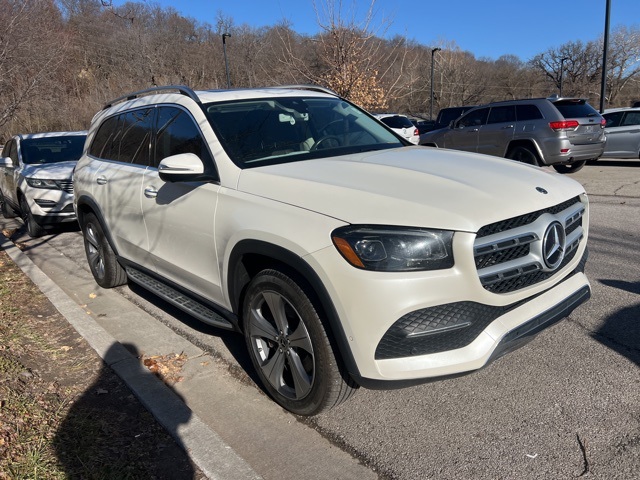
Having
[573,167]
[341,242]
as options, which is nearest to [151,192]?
[341,242]

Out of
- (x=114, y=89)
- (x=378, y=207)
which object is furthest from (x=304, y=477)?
(x=114, y=89)

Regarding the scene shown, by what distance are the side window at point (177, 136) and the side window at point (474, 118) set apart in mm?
10224

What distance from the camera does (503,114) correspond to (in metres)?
12.2

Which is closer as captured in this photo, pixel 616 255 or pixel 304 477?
pixel 304 477

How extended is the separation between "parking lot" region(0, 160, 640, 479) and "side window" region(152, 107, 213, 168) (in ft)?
4.90

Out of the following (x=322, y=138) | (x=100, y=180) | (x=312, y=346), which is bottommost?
(x=312, y=346)

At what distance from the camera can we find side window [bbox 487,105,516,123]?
11.9m

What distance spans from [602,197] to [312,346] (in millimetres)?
8104

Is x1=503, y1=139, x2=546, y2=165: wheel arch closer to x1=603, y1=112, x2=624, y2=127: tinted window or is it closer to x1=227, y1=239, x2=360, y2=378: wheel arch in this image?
x1=603, y1=112, x2=624, y2=127: tinted window

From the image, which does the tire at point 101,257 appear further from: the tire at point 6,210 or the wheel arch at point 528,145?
the wheel arch at point 528,145

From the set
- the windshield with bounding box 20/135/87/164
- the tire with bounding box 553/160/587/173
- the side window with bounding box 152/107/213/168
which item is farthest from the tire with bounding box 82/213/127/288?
the tire with bounding box 553/160/587/173

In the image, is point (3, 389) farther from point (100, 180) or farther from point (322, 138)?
point (322, 138)

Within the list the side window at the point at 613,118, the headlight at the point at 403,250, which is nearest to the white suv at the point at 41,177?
the headlight at the point at 403,250

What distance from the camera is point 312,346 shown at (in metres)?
2.69
